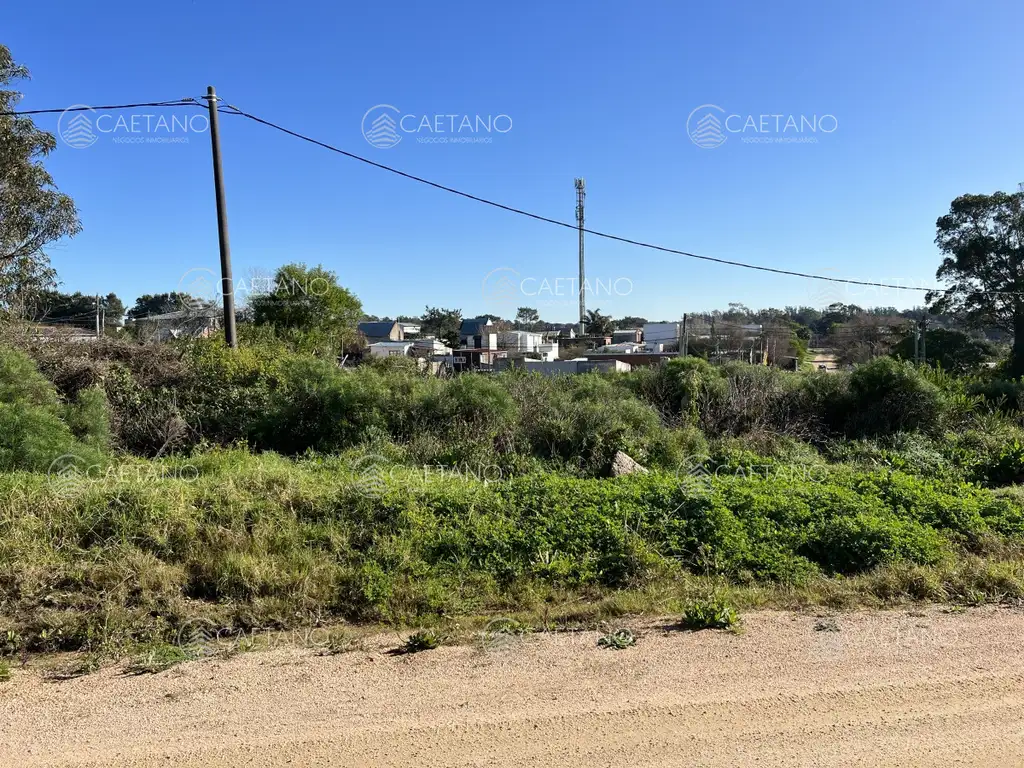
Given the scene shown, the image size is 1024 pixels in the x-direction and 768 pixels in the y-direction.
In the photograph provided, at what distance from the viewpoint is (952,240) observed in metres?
24.8

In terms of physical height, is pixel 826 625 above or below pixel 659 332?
below

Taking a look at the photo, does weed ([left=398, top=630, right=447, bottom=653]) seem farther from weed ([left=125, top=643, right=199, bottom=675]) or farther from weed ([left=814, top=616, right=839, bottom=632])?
weed ([left=814, top=616, right=839, bottom=632])

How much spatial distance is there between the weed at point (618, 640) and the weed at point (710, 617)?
15.7 inches

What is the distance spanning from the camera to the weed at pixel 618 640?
3760mm

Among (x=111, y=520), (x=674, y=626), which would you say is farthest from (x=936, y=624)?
(x=111, y=520)

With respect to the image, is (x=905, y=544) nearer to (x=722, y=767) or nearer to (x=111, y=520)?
(x=722, y=767)

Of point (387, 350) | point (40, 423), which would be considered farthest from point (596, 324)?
point (40, 423)

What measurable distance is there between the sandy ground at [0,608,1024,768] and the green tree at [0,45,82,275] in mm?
12302

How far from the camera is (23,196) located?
12406mm

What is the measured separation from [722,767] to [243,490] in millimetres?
4488

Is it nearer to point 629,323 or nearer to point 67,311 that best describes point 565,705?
point 67,311

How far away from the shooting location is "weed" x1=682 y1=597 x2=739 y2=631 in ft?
13.1

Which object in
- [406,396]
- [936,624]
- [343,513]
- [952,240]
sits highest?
[952,240]

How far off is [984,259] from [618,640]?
89.7 feet
